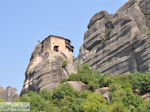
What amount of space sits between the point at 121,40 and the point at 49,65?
11.8 meters

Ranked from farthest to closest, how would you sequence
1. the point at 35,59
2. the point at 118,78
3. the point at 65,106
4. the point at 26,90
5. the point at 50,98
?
the point at 35,59 → the point at 26,90 → the point at 118,78 → the point at 50,98 → the point at 65,106

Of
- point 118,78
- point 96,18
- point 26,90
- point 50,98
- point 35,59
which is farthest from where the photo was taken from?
point 96,18

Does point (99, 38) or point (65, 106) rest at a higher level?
point (99, 38)

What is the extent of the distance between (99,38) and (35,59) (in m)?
11.6

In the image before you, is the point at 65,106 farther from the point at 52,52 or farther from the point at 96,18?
the point at 96,18

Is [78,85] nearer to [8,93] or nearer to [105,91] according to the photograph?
[105,91]

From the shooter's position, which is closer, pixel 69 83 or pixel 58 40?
pixel 69 83

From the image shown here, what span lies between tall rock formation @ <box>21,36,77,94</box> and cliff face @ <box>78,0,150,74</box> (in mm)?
4883

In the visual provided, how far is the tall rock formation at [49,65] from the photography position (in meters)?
45.3

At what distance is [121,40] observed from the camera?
1884 inches

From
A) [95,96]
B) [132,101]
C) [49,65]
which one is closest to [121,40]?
[49,65]

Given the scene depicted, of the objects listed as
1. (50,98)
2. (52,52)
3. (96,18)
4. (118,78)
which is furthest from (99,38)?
(50,98)

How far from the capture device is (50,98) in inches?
1537

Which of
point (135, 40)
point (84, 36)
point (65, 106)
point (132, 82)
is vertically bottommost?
point (65, 106)
